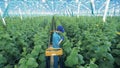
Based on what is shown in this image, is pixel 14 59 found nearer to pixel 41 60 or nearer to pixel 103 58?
pixel 41 60

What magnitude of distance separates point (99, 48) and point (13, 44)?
2588 millimetres

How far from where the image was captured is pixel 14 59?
26.6ft

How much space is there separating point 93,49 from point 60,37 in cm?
214

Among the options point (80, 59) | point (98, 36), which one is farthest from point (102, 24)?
point (80, 59)

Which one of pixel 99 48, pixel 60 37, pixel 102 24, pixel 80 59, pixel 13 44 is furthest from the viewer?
pixel 102 24

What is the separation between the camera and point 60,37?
30.6 feet

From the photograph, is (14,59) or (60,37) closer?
(14,59)

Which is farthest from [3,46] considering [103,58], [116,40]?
[116,40]

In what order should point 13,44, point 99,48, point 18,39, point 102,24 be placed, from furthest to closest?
point 102,24, point 18,39, point 13,44, point 99,48

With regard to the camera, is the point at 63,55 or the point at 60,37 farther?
the point at 60,37

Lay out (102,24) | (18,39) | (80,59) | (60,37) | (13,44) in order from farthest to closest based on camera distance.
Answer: (102,24)
(60,37)
(18,39)
(13,44)
(80,59)

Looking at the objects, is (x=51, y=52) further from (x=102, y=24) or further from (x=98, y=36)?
(x=102, y=24)

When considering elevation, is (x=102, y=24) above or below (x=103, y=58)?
above

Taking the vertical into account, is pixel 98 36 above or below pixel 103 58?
above
